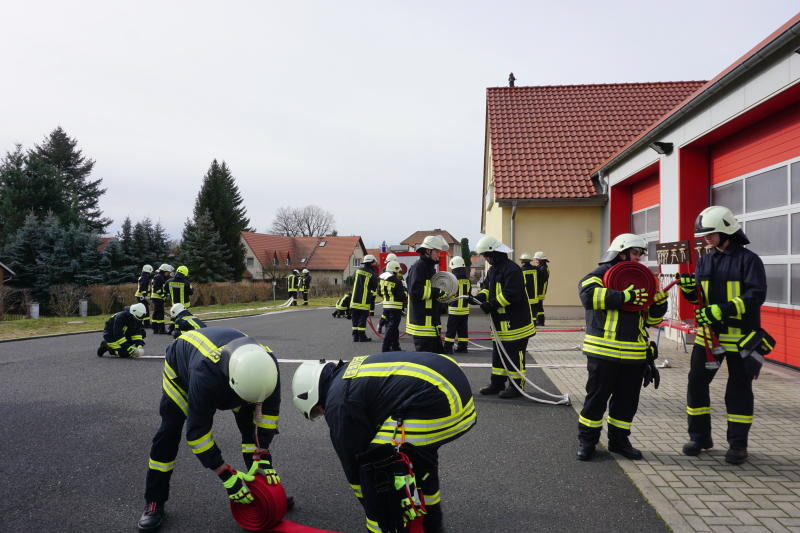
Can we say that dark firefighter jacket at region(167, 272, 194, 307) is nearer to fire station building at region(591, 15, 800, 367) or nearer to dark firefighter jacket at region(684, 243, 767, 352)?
fire station building at region(591, 15, 800, 367)

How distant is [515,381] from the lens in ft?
21.2

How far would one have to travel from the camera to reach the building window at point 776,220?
7285mm

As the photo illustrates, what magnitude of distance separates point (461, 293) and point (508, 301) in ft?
14.9

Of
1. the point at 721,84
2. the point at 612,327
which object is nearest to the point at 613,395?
the point at 612,327

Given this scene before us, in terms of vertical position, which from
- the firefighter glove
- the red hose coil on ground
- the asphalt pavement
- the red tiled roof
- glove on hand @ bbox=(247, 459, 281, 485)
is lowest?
the asphalt pavement

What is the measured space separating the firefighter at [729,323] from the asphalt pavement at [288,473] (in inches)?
39.0

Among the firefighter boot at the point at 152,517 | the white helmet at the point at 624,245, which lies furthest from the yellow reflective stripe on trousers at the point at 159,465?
the white helmet at the point at 624,245

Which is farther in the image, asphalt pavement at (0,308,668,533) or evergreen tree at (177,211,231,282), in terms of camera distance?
evergreen tree at (177,211,231,282)

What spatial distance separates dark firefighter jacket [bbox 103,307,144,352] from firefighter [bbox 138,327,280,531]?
23.5ft

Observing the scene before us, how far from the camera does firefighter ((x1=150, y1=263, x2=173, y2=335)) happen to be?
13234 mm

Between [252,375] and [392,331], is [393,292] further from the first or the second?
[252,375]

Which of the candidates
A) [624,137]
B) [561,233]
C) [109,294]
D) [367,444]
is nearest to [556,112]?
[624,137]

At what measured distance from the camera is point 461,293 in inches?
422

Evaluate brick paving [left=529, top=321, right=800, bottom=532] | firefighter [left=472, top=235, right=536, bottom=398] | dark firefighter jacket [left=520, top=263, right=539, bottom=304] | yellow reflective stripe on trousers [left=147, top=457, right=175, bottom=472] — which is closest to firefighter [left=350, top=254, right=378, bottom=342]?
dark firefighter jacket [left=520, top=263, right=539, bottom=304]
